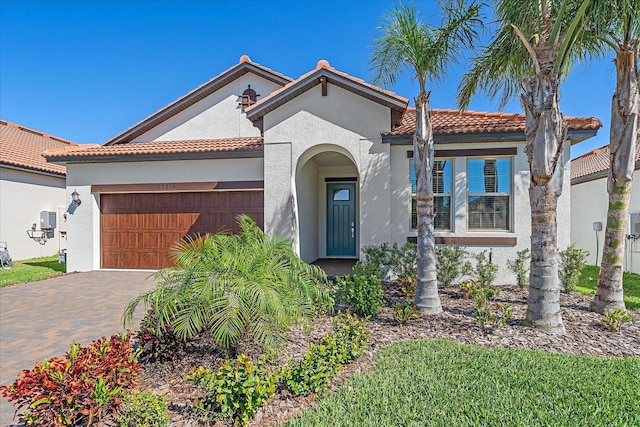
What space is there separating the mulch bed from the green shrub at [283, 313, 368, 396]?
127 mm

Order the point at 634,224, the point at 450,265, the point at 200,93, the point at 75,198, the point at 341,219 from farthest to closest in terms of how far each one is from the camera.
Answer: the point at 200,93 → the point at 341,219 → the point at 75,198 → the point at 634,224 → the point at 450,265

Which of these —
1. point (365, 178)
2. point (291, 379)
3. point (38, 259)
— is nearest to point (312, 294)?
point (291, 379)

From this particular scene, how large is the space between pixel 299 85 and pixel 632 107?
7661 mm

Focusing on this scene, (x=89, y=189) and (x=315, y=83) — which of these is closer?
(x=315, y=83)

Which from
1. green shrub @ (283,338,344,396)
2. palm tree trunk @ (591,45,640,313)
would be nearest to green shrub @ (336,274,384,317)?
green shrub @ (283,338,344,396)

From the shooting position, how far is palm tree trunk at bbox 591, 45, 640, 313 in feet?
19.7

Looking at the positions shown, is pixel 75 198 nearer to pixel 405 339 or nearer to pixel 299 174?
pixel 299 174

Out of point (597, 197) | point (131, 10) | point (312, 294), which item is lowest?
point (312, 294)

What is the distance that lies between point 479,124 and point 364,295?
6.29 metres

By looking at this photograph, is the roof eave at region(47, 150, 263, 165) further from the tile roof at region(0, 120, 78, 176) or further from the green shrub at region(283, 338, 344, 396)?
the green shrub at region(283, 338, 344, 396)

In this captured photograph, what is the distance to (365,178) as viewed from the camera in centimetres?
959

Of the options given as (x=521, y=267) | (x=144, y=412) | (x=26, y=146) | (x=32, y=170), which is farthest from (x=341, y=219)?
(x=26, y=146)

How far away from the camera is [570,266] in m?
7.89

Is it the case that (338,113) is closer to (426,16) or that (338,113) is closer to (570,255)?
(426,16)
